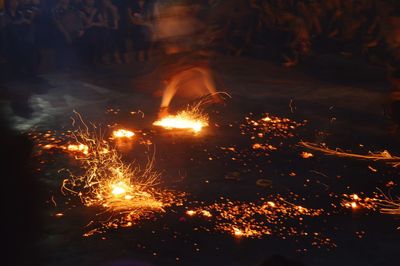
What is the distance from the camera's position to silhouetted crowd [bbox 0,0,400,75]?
1288cm

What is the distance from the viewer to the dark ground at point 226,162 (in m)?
4.83

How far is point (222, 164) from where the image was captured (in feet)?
22.7

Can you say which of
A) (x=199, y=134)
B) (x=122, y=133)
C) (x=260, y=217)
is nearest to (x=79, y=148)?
(x=122, y=133)

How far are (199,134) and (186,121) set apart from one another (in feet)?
2.17

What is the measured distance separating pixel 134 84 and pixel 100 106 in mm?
1836

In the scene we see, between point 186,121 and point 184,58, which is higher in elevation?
point 184,58

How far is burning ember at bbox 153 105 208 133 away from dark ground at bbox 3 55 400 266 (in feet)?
0.69

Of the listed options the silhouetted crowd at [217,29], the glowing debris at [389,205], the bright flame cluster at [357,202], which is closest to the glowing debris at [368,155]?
the glowing debris at [389,205]

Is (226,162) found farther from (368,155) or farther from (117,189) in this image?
(368,155)

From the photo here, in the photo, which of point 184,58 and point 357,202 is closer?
point 357,202

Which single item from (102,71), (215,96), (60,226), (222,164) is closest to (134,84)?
(102,71)

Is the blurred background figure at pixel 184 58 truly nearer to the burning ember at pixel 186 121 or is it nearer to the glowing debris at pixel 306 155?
the burning ember at pixel 186 121

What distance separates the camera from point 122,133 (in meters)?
8.05

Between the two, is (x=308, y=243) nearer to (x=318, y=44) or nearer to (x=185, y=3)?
(x=185, y=3)
